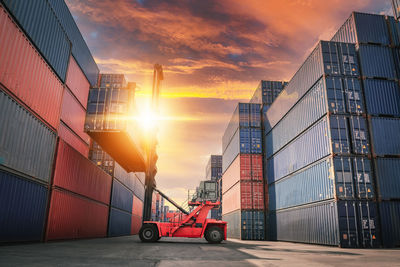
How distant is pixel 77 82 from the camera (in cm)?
1769

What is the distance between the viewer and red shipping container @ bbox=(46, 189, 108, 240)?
13.9m

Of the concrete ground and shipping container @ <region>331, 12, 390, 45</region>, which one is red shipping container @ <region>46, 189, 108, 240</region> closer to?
the concrete ground

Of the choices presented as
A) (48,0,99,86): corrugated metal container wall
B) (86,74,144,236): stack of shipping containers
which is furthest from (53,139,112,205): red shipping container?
(48,0,99,86): corrugated metal container wall

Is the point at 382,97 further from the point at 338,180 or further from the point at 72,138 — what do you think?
the point at 72,138

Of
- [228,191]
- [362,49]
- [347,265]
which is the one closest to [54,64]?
[347,265]

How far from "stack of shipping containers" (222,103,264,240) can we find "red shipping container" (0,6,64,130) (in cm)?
1957

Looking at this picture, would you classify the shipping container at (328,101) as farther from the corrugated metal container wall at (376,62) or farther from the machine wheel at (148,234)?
the machine wheel at (148,234)

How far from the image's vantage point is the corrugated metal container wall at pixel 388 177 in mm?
15570

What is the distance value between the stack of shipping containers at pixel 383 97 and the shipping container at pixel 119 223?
20567 millimetres

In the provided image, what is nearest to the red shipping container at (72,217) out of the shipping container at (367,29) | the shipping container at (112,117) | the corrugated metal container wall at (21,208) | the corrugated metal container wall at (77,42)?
the corrugated metal container wall at (21,208)

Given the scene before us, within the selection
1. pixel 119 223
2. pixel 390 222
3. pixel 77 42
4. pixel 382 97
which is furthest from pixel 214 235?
pixel 119 223

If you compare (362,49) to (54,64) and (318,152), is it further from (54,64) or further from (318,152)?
(54,64)

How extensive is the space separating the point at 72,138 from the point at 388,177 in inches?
735

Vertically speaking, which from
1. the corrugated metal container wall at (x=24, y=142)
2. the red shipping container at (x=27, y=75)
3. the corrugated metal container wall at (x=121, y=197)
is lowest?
the corrugated metal container wall at (x=121, y=197)
